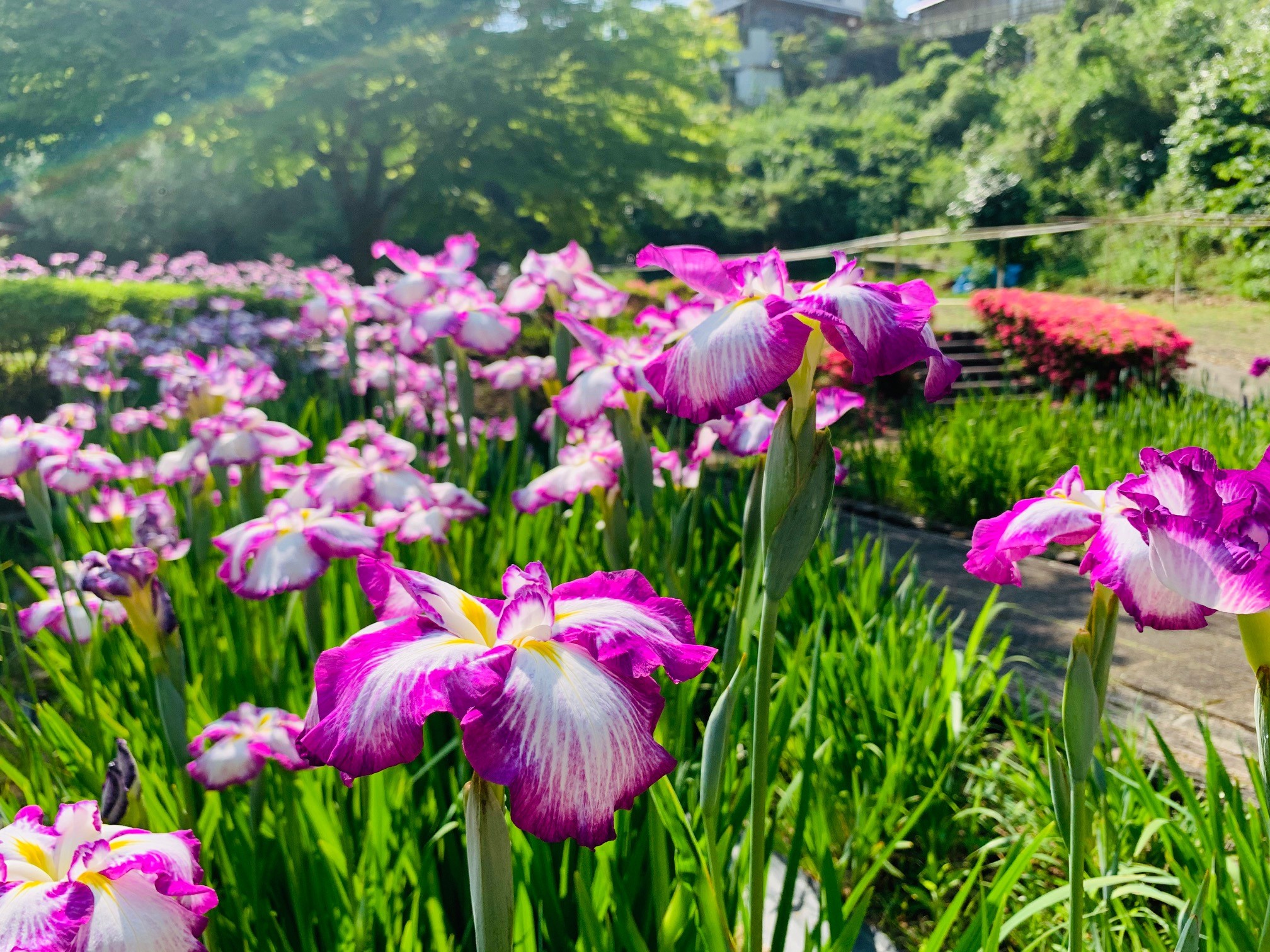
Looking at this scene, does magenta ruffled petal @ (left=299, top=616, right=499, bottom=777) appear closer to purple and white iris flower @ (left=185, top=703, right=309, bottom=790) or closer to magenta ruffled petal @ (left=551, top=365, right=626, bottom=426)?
purple and white iris flower @ (left=185, top=703, right=309, bottom=790)

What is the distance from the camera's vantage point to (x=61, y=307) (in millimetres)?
6305

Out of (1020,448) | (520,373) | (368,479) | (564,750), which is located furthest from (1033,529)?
(1020,448)

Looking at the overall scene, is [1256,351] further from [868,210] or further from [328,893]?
[868,210]

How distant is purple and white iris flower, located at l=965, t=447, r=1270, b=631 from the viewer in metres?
0.50

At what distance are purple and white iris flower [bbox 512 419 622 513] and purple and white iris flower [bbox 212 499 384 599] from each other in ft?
1.04

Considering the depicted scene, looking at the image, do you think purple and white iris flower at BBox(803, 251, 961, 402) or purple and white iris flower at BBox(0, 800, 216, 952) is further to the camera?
purple and white iris flower at BBox(803, 251, 961, 402)

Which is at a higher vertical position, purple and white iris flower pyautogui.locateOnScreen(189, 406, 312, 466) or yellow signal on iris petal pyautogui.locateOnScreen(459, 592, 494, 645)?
yellow signal on iris petal pyautogui.locateOnScreen(459, 592, 494, 645)

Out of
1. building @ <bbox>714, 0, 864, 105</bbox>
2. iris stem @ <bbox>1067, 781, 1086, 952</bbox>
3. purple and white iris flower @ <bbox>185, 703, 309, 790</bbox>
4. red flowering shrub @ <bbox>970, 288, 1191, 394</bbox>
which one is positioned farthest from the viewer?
building @ <bbox>714, 0, 864, 105</bbox>

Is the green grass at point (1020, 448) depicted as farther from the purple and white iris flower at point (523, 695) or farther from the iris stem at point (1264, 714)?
the purple and white iris flower at point (523, 695)

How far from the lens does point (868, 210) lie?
72.5 feet

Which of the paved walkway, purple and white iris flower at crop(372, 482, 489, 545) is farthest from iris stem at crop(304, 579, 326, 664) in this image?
the paved walkway

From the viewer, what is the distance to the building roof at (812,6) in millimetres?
44531

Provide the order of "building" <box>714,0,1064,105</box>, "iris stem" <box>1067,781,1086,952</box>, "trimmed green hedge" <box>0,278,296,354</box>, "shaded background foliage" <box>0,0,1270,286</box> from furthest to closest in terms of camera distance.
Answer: "building" <box>714,0,1064,105</box> < "shaded background foliage" <box>0,0,1270,286</box> < "trimmed green hedge" <box>0,278,296,354</box> < "iris stem" <box>1067,781,1086,952</box>

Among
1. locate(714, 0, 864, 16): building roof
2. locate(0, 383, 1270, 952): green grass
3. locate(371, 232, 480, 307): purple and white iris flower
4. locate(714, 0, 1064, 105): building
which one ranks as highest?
locate(714, 0, 864, 16): building roof
